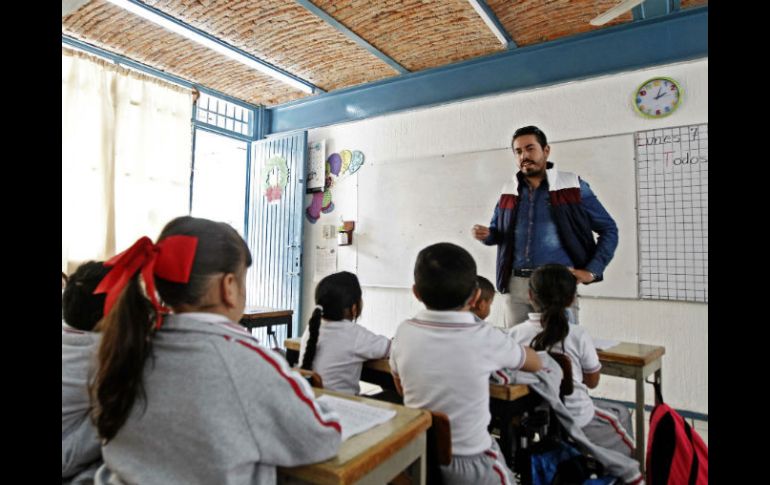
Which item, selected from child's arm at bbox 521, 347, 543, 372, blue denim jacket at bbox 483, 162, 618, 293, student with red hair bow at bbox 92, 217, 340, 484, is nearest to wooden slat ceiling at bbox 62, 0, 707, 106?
blue denim jacket at bbox 483, 162, 618, 293

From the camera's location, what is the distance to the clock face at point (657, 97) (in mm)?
3088

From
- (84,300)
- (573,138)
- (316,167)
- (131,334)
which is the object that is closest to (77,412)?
(84,300)

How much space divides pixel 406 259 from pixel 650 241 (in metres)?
1.91

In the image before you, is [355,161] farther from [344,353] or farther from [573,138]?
[344,353]

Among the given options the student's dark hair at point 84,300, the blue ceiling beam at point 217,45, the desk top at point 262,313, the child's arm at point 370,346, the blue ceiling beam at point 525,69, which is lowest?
the desk top at point 262,313

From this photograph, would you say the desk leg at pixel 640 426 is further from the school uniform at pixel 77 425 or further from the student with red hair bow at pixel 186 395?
the school uniform at pixel 77 425

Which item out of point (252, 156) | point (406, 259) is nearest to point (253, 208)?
point (252, 156)

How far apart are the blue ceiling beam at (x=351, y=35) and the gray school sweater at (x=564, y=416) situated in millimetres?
2733

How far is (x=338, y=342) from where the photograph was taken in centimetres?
174

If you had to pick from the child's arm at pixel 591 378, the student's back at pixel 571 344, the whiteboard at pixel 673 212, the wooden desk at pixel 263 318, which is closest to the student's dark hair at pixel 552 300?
the student's back at pixel 571 344

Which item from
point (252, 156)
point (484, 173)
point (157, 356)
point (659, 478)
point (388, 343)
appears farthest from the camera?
point (252, 156)

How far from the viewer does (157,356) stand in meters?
0.77

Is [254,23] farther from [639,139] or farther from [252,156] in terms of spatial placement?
[639,139]
